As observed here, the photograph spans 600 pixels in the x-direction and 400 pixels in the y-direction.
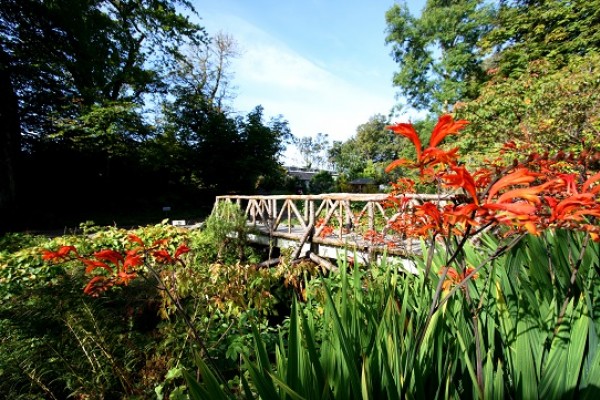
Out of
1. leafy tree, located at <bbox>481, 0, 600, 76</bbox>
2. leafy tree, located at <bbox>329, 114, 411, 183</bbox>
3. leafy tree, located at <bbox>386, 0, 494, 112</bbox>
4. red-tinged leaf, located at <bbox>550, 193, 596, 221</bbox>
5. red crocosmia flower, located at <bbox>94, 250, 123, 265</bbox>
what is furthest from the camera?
leafy tree, located at <bbox>329, 114, 411, 183</bbox>

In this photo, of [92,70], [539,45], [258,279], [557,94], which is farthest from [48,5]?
[539,45]

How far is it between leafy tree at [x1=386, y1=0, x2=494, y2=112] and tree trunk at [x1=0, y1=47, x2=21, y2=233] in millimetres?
17025

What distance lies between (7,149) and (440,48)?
19556 millimetres

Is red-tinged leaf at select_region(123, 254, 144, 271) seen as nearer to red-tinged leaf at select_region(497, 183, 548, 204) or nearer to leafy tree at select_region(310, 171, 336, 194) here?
red-tinged leaf at select_region(497, 183, 548, 204)

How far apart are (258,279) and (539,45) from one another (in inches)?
461

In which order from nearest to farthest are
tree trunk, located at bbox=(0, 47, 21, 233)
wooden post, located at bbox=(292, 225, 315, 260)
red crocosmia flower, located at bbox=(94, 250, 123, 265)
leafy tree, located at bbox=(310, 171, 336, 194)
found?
red crocosmia flower, located at bbox=(94, 250, 123, 265) < wooden post, located at bbox=(292, 225, 315, 260) < tree trunk, located at bbox=(0, 47, 21, 233) < leafy tree, located at bbox=(310, 171, 336, 194)

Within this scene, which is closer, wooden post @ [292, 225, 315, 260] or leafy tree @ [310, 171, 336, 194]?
wooden post @ [292, 225, 315, 260]

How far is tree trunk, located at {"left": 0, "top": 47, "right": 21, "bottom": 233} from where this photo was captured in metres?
9.62

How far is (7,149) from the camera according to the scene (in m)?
9.89

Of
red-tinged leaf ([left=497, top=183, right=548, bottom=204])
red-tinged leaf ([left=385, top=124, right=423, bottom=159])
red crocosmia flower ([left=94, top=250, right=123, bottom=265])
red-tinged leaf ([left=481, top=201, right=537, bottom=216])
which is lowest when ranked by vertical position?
red crocosmia flower ([left=94, top=250, right=123, bottom=265])

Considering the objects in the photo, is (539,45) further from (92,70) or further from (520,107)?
(92,70)

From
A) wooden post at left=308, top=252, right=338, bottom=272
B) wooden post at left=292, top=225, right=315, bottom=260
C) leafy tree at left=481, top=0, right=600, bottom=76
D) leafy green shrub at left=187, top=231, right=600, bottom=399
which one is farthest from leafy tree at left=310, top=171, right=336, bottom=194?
leafy green shrub at left=187, top=231, right=600, bottom=399

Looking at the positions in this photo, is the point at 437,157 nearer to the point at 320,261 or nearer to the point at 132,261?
the point at 132,261

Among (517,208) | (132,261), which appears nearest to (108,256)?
(132,261)
